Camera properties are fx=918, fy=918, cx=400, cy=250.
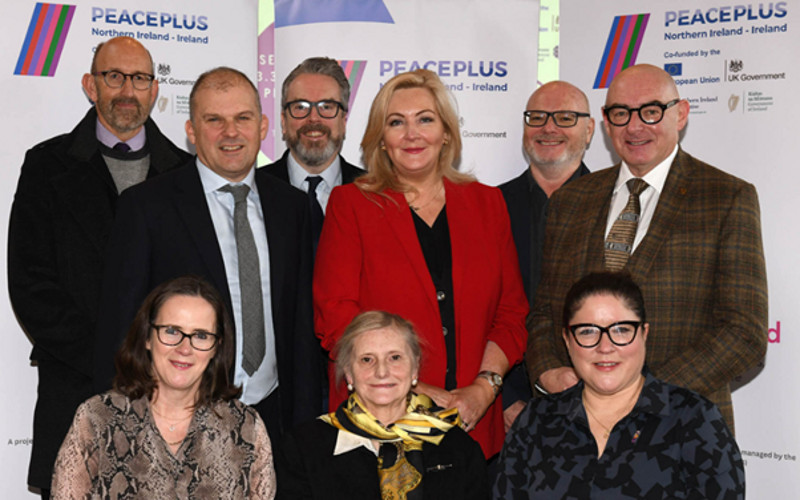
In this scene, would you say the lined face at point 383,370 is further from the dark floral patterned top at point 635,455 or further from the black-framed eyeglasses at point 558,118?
the black-framed eyeglasses at point 558,118

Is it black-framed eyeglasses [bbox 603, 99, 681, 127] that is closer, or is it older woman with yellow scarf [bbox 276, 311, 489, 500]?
older woman with yellow scarf [bbox 276, 311, 489, 500]

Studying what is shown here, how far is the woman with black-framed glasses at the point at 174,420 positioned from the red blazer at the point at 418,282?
1.68 feet

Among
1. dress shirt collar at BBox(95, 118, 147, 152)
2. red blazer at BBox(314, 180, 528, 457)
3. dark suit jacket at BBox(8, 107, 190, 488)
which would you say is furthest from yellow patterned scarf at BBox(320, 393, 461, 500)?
dress shirt collar at BBox(95, 118, 147, 152)

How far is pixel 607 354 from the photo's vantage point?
118 inches

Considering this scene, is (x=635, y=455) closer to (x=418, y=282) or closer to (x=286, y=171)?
(x=418, y=282)

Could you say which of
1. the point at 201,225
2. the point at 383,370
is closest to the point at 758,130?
the point at 383,370

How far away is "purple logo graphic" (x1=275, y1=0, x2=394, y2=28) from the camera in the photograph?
223 inches

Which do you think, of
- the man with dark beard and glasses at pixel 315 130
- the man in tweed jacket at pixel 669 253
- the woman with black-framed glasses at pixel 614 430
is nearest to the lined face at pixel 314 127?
the man with dark beard and glasses at pixel 315 130

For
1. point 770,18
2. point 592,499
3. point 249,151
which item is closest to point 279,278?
point 249,151

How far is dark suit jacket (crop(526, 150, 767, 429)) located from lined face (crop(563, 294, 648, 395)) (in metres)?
0.37

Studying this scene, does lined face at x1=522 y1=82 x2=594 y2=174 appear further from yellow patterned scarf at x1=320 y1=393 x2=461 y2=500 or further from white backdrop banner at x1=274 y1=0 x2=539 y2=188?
yellow patterned scarf at x1=320 y1=393 x2=461 y2=500

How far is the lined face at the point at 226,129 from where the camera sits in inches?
146

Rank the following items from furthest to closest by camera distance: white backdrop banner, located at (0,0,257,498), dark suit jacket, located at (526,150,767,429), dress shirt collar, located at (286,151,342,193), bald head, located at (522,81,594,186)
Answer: white backdrop banner, located at (0,0,257,498) < bald head, located at (522,81,594,186) < dress shirt collar, located at (286,151,342,193) < dark suit jacket, located at (526,150,767,429)

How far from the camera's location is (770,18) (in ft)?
17.1
